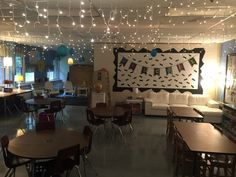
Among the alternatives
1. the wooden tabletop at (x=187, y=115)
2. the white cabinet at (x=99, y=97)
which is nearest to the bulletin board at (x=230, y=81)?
the wooden tabletop at (x=187, y=115)

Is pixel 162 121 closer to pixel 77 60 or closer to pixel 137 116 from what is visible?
pixel 137 116

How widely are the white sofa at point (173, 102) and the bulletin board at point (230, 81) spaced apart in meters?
0.75

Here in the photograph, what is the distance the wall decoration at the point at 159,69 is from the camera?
380 inches

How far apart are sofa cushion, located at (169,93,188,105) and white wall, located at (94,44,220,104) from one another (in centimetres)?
95

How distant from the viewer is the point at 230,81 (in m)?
7.78

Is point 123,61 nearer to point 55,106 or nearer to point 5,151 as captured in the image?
point 55,106

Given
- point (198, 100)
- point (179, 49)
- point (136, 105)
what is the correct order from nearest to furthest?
1. point (198, 100)
2. point (136, 105)
3. point (179, 49)

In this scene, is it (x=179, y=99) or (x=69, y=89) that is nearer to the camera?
(x=179, y=99)

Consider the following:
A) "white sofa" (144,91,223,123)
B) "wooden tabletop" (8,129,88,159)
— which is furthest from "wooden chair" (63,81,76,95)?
"wooden tabletop" (8,129,88,159)

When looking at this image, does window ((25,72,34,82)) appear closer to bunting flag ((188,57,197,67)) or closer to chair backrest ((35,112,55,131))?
bunting flag ((188,57,197,67))

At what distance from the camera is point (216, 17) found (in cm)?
462

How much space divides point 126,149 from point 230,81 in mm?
4507

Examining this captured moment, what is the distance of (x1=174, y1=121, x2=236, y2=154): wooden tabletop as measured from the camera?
11.0 ft

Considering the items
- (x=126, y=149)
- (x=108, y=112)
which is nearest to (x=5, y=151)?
(x=126, y=149)
